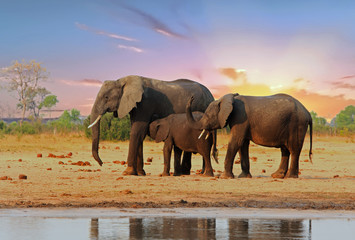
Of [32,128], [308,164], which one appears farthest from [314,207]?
[32,128]

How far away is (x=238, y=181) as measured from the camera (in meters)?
16.3

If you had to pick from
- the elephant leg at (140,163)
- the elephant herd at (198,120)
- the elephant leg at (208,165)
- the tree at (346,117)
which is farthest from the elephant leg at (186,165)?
the tree at (346,117)

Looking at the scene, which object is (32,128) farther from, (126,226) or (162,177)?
(126,226)

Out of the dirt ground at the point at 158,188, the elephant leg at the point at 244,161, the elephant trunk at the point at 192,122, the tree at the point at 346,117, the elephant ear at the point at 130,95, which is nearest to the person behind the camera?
the dirt ground at the point at 158,188

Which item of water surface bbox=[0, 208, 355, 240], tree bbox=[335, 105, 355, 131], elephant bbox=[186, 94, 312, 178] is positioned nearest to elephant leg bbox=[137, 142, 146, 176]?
elephant bbox=[186, 94, 312, 178]

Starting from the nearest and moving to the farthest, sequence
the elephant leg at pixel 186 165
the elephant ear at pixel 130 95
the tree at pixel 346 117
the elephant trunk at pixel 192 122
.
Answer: the elephant trunk at pixel 192 122
the elephant ear at pixel 130 95
the elephant leg at pixel 186 165
the tree at pixel 346 117

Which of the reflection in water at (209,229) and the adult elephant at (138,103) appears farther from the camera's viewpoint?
the adult elephant at (138,103)

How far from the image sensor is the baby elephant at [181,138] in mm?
17484

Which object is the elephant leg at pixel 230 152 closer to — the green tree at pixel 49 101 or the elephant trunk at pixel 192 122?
the elephant trunk at pixel 192 122

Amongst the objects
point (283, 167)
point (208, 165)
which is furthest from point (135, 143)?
point (283, 167)

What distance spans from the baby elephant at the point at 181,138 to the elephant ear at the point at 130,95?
84 cm

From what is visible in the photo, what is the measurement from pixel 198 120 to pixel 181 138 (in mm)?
654

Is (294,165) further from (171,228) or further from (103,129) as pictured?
(103,129)

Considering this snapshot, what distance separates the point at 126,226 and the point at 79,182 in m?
7.17
